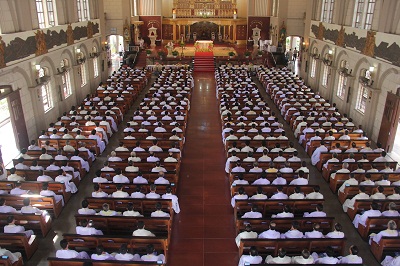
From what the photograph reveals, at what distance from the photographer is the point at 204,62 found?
35625 millimetres

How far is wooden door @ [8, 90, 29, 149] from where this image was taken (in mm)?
15336

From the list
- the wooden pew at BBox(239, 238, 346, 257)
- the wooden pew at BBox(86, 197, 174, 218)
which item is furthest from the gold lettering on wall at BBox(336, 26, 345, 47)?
the wooden pew at BBox(86, 197, 174, 218)

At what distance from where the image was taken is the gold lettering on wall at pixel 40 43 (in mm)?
17859

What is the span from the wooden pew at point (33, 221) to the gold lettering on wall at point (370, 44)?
1709 cm

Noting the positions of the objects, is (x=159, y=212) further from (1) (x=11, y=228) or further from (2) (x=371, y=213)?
(2) (x=371, y=213)

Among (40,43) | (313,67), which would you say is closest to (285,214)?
(40,43)

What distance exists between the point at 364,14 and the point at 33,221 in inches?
782

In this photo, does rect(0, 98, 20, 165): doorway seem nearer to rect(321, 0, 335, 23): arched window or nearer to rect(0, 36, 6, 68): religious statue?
rect(0, 36, 6, 68): religious statue

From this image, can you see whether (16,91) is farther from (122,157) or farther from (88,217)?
(88,217)

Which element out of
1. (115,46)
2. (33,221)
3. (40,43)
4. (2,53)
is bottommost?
(33,221)

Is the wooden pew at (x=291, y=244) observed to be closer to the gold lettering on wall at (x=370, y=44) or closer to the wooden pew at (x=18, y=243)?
the wooden pew at (x=18, y=243)

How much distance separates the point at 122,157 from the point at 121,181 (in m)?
2.44

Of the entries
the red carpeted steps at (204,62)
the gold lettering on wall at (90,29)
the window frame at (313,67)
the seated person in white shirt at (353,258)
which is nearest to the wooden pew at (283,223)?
the seated person in white shirt at (353,258)

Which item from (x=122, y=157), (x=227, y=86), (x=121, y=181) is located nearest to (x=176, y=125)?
(x=122, y=157)
